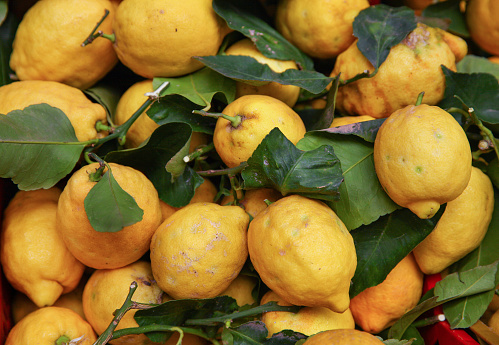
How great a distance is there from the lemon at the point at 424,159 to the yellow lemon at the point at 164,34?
529 millimetres

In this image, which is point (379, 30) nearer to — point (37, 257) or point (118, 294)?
point (118, 294)

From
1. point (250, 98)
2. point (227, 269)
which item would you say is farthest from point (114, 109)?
point (227, 269)

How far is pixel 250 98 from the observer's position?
949 millimetres

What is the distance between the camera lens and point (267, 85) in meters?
1.09

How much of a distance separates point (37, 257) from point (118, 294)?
218 mm

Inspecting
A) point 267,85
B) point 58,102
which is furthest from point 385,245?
point 58,102

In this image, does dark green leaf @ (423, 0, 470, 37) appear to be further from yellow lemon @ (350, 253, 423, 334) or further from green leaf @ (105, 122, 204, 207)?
green leaf @ (105, 122, 204, 207)

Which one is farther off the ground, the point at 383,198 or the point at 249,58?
the point at 249,58

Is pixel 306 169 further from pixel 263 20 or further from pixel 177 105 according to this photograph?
pixel 263 20

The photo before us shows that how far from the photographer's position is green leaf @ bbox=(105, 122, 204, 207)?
977 mm

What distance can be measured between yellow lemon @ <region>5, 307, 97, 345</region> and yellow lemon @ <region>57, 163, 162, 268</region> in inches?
5.4

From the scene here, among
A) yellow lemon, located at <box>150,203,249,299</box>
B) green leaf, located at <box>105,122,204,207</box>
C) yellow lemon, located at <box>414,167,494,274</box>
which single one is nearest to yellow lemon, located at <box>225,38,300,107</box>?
green leaf, located at <box>105,122,204,207</box>

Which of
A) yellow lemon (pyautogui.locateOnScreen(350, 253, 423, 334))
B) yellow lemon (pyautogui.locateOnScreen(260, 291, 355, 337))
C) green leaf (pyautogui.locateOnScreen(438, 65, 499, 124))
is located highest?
green leaf (pyautogui.locateOnScreen(438, 65, 499, 124))

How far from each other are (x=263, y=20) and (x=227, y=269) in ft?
2.48
